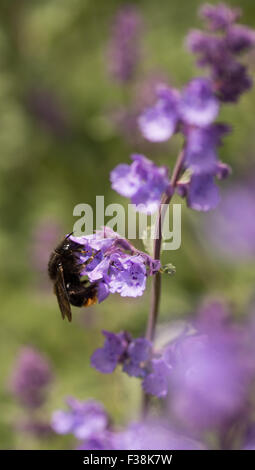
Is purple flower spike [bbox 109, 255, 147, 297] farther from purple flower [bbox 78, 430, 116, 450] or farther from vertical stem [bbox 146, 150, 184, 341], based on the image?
purple flower [bbox 78, 430, 116, 450]

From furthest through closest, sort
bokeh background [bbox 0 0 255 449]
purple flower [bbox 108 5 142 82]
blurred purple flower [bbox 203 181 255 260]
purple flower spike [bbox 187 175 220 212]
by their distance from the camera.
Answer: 1. purple flower [bbox 108 5 142 82]
2. bokeh background [bbox 0 0 255 449]
3. blurred purple flower [bbox 203 181 255 260]
4. purple flower spike [bbox 187 175 220 212]

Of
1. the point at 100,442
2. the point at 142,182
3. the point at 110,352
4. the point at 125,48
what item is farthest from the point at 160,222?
the point at 125,48

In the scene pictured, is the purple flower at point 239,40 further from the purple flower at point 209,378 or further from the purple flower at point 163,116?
the purple flower at point 209,378

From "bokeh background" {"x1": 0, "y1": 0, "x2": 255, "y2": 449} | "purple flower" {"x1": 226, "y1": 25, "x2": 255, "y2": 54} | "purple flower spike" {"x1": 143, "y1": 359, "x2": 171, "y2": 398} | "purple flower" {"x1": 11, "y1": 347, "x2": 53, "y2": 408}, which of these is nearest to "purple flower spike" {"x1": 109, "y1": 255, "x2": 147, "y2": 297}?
"purple flower spike" {"x1": 143, "y1": 359, "x2": 171, "y2": 398}

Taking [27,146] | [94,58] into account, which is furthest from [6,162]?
[94,58]

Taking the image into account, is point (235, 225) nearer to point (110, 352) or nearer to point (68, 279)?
point (68, 279)

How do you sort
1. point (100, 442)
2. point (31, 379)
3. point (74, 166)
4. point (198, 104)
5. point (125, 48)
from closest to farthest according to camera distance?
point (198, 104) → point (100, 442) → point (31, 379) → point (125, 48) → point (74, 166)

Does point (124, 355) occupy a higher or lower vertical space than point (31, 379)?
lower
